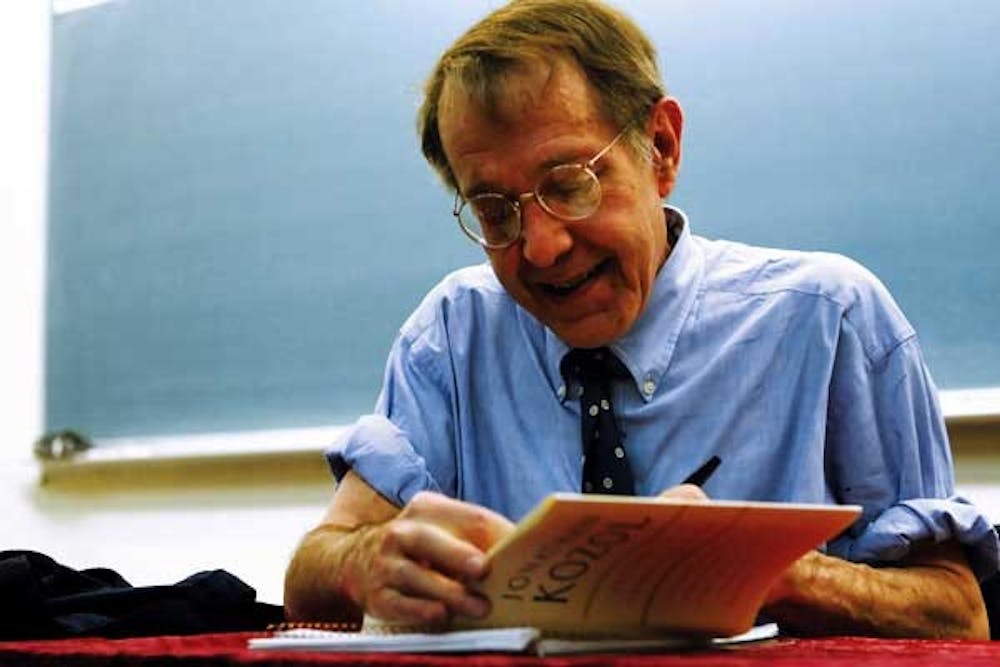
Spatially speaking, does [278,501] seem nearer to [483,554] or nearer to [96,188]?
[96,188]

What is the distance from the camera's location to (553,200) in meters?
1.38

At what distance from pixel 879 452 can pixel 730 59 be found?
3.14 ft

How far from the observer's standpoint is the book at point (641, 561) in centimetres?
74

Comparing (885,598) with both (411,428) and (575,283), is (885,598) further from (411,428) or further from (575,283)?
(411,428)

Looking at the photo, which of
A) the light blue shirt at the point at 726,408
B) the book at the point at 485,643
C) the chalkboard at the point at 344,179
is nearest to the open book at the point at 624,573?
the book at the point at 485,643

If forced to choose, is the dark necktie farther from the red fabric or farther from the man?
the red fabric

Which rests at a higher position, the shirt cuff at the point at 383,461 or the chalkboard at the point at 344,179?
the chalkboard at the point at 344,179

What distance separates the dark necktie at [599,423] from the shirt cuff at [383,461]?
19 centimetres

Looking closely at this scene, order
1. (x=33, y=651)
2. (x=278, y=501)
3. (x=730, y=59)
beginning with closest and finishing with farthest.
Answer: (x=33, y=651)
(x=730, y=59)
(x=278, y=501)

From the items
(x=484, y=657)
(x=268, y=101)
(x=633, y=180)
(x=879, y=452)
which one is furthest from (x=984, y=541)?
(x=268, y=101)

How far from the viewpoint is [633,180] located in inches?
56.5

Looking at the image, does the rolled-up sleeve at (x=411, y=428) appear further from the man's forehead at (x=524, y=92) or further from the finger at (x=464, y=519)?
the finger at (x=464, y=519)

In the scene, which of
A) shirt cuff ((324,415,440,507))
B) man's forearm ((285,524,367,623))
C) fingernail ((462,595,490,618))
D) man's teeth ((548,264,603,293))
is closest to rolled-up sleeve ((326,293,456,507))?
shirt cuff ((324,415,440,507))

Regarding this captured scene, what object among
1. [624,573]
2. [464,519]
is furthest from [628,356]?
[624,573]
